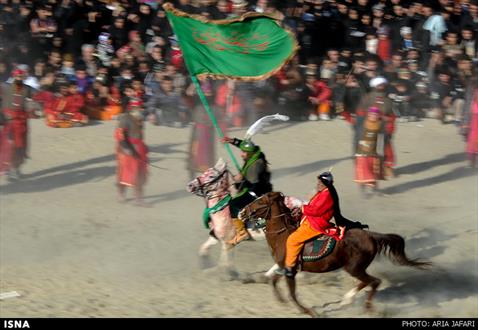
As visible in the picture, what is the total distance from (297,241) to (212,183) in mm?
1694

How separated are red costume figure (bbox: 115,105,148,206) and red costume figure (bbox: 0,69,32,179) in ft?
6.19

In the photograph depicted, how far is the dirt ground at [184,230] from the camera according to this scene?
517 inches

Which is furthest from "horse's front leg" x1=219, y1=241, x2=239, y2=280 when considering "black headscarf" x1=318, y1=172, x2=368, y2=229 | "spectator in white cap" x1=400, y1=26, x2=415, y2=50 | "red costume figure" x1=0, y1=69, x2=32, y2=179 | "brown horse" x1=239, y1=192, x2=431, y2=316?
"spectator in white cap" x1=400, y1=26, x2=415, y2=50

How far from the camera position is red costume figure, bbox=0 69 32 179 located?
717 inches

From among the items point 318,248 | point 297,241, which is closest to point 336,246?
point 318,248

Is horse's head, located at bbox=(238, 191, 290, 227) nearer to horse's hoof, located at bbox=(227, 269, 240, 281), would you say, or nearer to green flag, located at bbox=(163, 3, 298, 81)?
horse's hoof, located at bbox=(227, 269, 240, 281)

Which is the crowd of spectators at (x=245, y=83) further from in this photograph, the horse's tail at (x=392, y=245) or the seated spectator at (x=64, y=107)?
the horse's tail at (x=392, y=245)

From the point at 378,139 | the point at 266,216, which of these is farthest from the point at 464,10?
the point at 266,216

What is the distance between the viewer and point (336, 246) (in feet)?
40.9

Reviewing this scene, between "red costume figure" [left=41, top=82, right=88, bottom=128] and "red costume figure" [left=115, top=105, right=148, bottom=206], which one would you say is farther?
"red costume figure" [left=41, top=82, right=88, bottom=128]

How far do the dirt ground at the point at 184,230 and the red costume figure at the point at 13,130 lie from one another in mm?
389

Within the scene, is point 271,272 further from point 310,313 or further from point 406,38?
point 406,38

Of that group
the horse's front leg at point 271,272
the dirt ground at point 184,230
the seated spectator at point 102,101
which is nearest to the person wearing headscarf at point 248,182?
the horse's front leg at point 271,272

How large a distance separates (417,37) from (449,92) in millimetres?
1403
